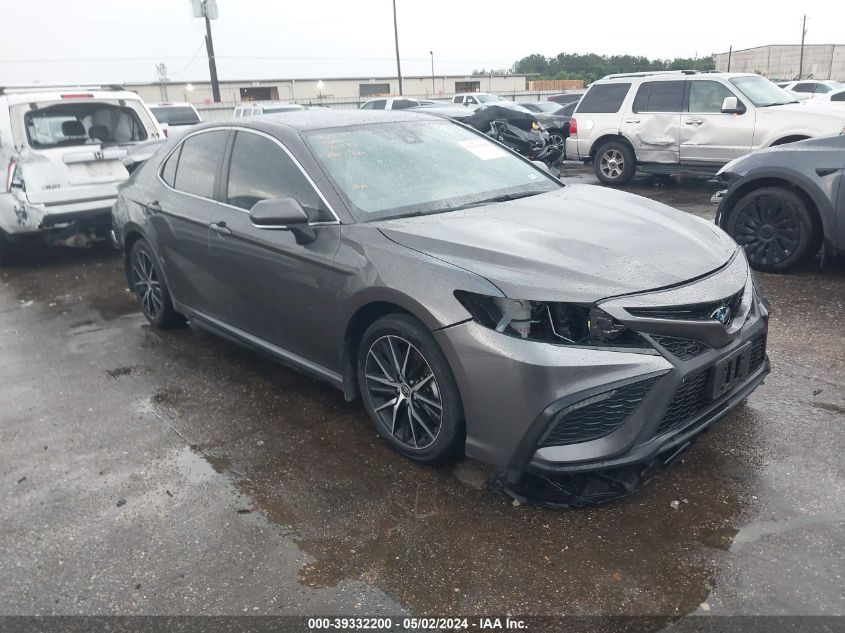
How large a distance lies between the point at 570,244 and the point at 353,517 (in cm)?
157

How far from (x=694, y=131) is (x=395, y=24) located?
133 ft

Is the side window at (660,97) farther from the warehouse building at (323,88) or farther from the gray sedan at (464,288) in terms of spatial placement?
the warehouse building at (323,88)

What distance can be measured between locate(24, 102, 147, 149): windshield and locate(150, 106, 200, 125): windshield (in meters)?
10.7

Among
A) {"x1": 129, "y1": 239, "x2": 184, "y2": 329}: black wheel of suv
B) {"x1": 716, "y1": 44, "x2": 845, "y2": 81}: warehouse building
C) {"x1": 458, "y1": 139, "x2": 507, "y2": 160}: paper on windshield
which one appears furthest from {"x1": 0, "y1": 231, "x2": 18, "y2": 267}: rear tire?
{"x1": 716, "y1": 44, "x2": 845, "y2": 81}: warehouse building

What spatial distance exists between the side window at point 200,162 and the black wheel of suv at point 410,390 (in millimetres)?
1785

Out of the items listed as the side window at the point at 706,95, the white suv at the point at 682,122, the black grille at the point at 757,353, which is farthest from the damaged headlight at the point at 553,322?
the side window at the point at 706,95

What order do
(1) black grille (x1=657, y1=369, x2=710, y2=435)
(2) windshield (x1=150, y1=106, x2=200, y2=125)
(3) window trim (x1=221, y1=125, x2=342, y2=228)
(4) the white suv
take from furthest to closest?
(2) windshield (x1=150, y1=106, x2=200, y2=125) → (4) the white suv → (3) window trim (x1=221, y1=125, x2=342, y2=228) → (1) black grille (x1=657, y1=369, x2=710, y2=435)

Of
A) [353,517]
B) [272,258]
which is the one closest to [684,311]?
[353,517]

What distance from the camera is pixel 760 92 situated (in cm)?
1055

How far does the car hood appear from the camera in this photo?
2.95 metres

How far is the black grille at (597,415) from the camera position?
2781 mm

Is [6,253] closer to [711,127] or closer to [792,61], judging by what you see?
[711,127]

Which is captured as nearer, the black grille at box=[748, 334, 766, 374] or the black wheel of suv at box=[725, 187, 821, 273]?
the black grille at box=[748, 334, 766, 374]

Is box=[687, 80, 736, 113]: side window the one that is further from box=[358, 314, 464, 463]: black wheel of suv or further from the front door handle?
box=[358, 314, 464, 463]: black wheel of suv
